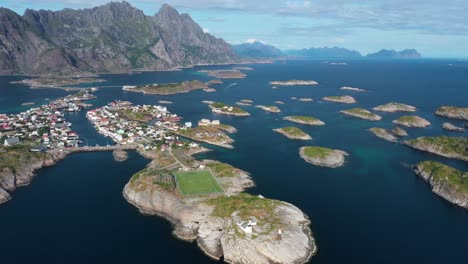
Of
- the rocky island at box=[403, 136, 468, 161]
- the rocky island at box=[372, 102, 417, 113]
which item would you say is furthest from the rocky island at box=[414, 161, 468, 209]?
the rocky island at box=[372, 102, 417, 113]

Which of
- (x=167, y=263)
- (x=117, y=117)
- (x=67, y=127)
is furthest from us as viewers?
(x=117, y=117)

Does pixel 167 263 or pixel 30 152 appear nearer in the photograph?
pixel 167 263

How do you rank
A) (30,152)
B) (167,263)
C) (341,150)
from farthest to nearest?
(341,150) → (30,152) → (167,263)

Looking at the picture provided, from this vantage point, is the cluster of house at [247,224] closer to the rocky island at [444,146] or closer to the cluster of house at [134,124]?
the cluster of house at [134,124]

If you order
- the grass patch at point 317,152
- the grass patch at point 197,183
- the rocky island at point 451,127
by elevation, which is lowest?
the rocky island at point 451,127

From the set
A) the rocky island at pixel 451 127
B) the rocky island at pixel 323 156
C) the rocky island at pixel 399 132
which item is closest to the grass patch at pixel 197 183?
the rocky island at pixel 323 156

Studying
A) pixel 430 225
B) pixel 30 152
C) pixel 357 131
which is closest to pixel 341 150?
pixel 357 131

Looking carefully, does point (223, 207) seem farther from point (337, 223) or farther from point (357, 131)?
point (357, 131)

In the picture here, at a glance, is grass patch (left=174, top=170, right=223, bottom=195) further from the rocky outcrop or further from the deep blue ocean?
the deep blue ocean
